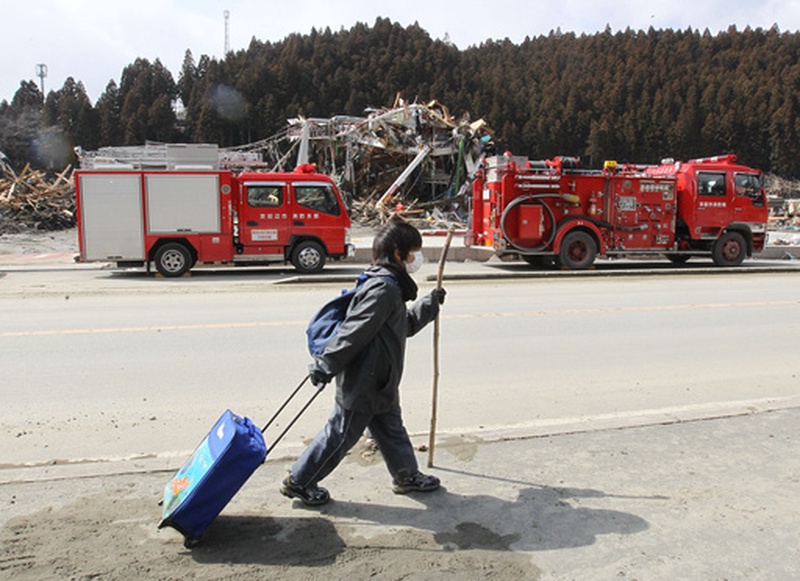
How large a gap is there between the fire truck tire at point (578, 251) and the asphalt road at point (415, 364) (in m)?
4.76

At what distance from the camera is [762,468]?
4090 millimetres

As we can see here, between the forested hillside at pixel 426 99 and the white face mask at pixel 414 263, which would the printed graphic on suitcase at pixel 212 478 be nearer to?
the white face mask at pixel 414 263

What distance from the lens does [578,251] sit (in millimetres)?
16875

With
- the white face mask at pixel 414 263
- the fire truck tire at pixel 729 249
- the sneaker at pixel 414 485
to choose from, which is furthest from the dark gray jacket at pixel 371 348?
the fire truck tire at pixel 729 249

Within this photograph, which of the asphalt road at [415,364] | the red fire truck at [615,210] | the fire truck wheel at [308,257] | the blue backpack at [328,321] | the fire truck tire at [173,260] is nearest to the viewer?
the blue backpack at [328,321]

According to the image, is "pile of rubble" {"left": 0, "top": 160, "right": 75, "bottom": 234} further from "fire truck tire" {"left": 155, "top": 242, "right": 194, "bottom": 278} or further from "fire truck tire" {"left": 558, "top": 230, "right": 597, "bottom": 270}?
"fire truck tire" {"left": 558, "top": 230, "right": 597, "bottom": 270}

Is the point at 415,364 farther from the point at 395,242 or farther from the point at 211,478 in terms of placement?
the point at 211,478

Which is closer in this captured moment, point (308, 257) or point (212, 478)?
point (212, 478)

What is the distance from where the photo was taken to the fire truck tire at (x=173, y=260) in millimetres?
15438

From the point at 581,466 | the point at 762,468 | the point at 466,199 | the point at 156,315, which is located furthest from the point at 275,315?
the point at 466,199

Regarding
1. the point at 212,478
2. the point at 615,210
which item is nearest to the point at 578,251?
the point at 615,210

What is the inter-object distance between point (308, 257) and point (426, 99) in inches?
2400

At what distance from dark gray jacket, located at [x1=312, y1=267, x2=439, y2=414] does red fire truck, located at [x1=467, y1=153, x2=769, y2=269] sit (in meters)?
13.2

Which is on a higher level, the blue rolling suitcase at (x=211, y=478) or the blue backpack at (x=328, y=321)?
the blue backpack at (x=328, y=321)
